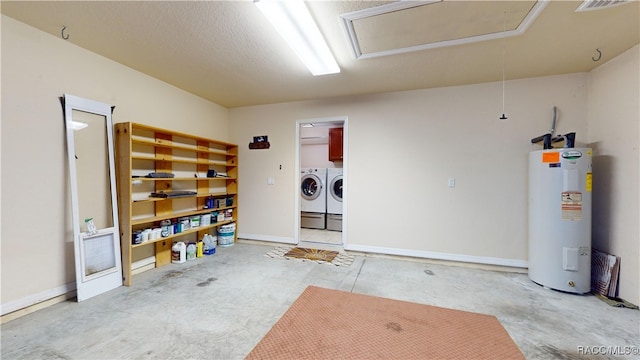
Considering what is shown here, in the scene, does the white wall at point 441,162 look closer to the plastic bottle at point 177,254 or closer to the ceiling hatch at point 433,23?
the ceiling hatch at point 433,23

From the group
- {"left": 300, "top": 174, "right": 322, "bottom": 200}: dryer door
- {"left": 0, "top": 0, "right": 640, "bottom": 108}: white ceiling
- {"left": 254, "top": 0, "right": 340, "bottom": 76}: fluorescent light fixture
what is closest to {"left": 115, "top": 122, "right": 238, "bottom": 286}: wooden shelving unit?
{"left": 0, "top": 0, "right": 640, "bottom": 108}: white ceiling

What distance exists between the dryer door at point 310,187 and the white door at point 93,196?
3423mm

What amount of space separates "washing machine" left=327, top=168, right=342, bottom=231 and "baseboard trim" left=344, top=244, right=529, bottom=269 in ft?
5.40

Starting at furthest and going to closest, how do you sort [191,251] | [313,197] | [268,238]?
[313,197] → [268,238] → [191,251]

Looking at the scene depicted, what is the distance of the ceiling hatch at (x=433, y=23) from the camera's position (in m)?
1.71

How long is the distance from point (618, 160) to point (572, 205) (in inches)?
24.7

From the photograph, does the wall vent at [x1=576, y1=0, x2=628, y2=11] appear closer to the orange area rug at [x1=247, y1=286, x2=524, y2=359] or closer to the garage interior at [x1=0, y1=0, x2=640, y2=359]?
the garage interior at [x1=0, y1=0, x2=640, y2=359]

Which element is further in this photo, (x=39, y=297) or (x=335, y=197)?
(x=335, y=197)

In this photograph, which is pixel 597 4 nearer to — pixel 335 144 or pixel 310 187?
pixel 335 144

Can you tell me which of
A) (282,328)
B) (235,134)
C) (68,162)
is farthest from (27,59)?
(282,328)

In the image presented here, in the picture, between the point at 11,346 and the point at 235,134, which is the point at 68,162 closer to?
the point at 11,346

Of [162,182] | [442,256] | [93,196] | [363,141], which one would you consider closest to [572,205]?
[442,256]

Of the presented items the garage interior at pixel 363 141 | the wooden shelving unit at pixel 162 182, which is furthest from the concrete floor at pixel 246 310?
the wooden shelving unit at pixel 162 182

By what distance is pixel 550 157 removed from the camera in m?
2.54
